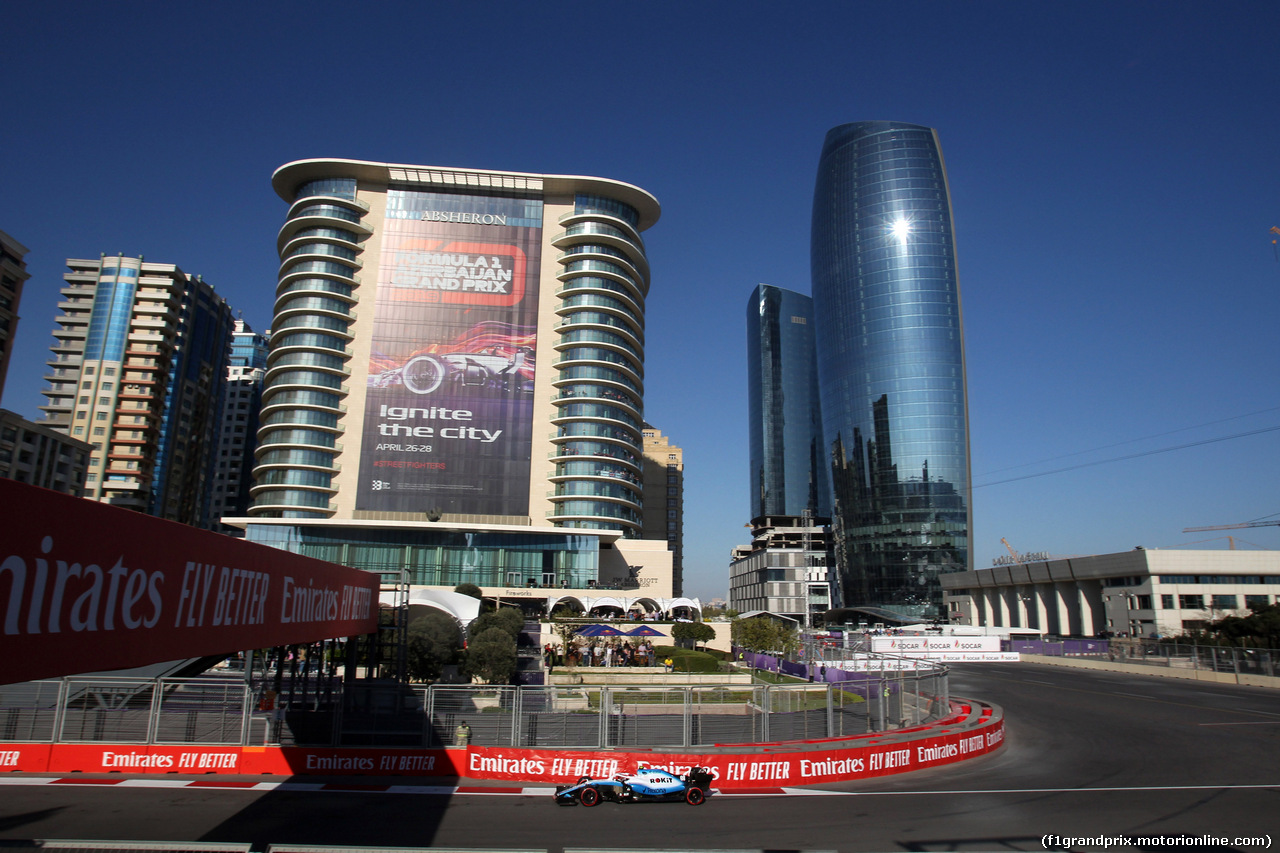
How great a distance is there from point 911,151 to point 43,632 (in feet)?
536

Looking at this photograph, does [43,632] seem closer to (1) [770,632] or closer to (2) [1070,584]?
(1) [770,632]

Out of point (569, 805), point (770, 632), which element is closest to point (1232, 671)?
point (770, 632)

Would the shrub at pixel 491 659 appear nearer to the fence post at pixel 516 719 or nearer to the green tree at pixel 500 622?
the green tree at pixel 500 622

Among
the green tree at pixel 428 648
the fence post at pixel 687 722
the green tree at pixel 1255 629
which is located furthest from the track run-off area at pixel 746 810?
the green tree at pixel 1255 629

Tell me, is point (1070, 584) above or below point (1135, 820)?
above

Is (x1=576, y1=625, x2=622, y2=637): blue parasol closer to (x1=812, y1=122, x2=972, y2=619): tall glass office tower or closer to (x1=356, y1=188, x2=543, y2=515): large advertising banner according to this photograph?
(x1=356, y1=188, x2=543, y2=515): large advertising banner

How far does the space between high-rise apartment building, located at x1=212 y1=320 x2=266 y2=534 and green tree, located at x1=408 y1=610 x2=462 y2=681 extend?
5429 inches

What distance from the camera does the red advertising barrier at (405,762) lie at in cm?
2091

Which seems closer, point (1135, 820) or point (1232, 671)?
point (1135, 820)

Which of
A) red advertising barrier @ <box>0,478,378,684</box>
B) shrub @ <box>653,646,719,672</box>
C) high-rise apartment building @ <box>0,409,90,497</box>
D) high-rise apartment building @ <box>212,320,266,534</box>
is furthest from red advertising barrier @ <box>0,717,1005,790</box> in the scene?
high-rise apartment building @ <box>212,320,266,534</box>

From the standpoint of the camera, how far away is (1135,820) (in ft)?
56.4

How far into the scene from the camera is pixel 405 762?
69.6ft

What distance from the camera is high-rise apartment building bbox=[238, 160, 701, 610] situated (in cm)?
8388

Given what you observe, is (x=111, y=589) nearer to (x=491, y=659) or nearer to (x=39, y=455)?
(x=491, y=659)
